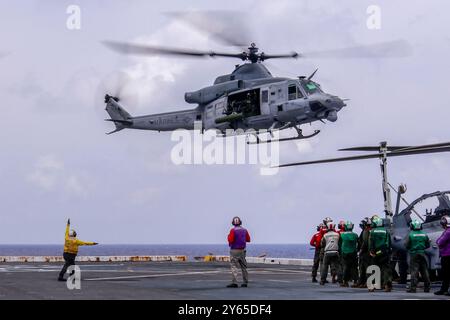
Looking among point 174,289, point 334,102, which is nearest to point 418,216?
point 174,289

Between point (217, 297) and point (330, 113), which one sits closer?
point (217, 297)

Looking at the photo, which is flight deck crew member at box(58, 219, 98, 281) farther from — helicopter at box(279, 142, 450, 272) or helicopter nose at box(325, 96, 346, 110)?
helicopter nose at box(325, 96, 346, 110)

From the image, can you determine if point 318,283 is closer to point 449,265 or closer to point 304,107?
point 449,265

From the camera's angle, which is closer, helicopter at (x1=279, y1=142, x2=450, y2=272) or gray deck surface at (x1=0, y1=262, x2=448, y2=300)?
gray deck surface at (x1=0, y1=262, x2=448, y2=300)

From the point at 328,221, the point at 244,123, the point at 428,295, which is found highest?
the point at 244,123

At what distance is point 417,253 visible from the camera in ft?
62.4

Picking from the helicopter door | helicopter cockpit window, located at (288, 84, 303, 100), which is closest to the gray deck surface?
helicopter cockpit window, located at (288, 84, 303, 100)

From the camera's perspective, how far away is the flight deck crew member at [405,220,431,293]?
1900 cm

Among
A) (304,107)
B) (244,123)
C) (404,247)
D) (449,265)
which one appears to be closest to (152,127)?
(244,123)

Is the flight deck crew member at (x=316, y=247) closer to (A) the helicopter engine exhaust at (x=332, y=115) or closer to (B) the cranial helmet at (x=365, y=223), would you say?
(B) the cranial helmet at (x=365, y=223)

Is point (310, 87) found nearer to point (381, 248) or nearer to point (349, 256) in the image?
point (349, 256)
